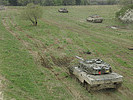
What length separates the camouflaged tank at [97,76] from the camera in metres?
11.5

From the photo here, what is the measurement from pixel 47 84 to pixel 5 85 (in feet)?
9.56

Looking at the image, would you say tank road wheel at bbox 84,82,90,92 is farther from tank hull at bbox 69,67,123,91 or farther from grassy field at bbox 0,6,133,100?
grassy field at bbox 0,6,133,100

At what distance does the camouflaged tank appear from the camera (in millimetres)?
11469

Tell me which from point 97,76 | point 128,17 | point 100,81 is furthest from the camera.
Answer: point 128,17

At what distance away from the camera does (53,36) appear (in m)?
27.7

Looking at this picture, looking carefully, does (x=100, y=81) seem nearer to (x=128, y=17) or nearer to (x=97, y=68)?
(x=97, y=68)

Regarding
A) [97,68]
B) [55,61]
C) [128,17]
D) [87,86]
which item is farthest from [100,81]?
[128,17]

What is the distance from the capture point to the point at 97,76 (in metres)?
11.9

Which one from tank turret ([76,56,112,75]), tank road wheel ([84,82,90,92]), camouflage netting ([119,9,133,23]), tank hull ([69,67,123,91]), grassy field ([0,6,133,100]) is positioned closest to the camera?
tank hull ([69,67,123,91])

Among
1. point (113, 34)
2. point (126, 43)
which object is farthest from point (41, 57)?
point (113, 34)

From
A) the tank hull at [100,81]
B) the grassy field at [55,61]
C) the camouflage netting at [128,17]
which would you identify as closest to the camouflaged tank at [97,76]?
the tank hull at [100,81]

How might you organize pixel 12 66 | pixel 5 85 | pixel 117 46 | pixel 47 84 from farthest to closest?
1. pixel 117 46
2. pixel 12 66
3. pixel 47 84
4. pixel 5 85

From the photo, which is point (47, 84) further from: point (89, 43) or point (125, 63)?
point (89, 43)

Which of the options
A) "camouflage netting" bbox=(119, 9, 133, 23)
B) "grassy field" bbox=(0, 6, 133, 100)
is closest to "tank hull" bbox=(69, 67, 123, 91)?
"grassy field" bbox=(0, 6, 133, 100)
